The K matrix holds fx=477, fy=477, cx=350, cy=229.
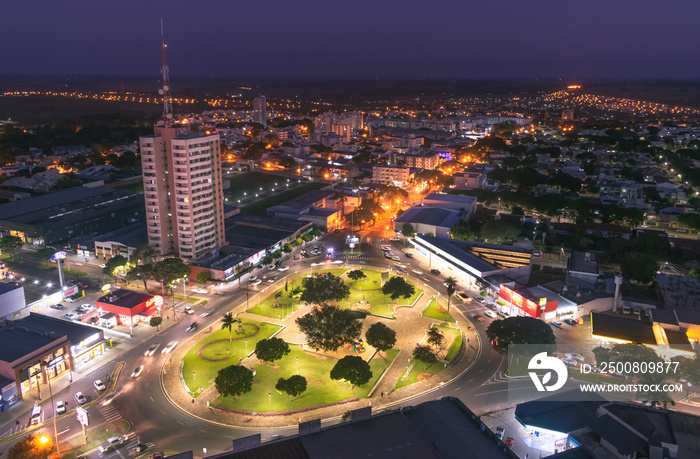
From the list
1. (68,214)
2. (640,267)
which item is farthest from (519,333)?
(68,214)

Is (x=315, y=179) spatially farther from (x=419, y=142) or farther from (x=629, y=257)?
(x=629, y=257)

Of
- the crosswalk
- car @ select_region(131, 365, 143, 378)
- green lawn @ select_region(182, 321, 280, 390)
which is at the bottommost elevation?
green lawn @ select_region(182, 321, 280, 390)

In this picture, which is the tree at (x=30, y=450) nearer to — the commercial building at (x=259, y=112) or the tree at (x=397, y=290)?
the tree at (x=397, y=290)

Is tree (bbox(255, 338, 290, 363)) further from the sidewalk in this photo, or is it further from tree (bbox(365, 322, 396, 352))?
tree (bbox(365, 322, 396, 352))

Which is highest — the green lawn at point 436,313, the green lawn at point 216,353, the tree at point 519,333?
the tree at point 519,333

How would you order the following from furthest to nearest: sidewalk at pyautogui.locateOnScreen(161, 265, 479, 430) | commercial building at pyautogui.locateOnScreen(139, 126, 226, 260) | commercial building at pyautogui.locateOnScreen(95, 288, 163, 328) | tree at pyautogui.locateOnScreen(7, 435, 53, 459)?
1. commercial building at pyautogui.locateOnScreen(139, 126, 226, 260)
2. commercial building at pyautogui.locateOnScreen(95, 288, 163, 328)
3. sidewalk at pyautogui.locateOnScreen(161, 265, 479, 430)
4. tree at pyautogui.locateOnScreen(7, 435, 53, 459)

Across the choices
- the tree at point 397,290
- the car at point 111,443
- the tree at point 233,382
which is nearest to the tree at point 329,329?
the tree at point 233,382

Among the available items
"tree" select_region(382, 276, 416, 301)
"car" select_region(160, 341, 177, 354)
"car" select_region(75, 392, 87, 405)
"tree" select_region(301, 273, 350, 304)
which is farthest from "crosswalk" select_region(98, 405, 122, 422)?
"tree" select_region(382, 276, 416, 301)
